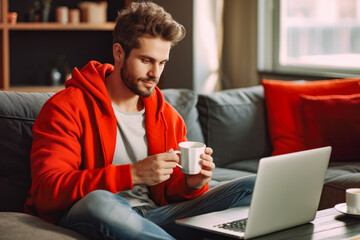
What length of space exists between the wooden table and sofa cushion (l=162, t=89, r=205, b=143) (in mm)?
1010

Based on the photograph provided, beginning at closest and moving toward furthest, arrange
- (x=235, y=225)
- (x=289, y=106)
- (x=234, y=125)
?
(x=235, y=225), (x=234, y=125), (x=289, y=106)

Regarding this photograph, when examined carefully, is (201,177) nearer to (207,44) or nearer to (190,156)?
(190,156)

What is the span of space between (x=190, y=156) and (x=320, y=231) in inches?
18.0

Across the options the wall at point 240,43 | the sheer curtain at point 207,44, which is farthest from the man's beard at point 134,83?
the wall at point 240,43

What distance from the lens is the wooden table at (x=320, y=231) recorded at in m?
1.72

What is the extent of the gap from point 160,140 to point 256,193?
67 centimetres

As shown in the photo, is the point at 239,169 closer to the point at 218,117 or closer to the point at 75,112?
the point at 218,117

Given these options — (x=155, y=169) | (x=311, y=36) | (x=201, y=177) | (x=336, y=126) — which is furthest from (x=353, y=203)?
(x=311, y=36)

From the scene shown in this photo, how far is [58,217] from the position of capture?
189 centimetres

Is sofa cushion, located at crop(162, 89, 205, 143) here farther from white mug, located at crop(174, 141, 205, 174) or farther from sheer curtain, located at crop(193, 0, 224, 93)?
sheer curtain, located at crop(193, 0, 224, 93)

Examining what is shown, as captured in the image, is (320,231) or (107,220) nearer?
(107,220)

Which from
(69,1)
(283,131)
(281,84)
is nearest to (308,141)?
(283,131)

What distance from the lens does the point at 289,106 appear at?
321 centimetres

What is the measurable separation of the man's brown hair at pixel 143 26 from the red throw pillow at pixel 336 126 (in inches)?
47.8
